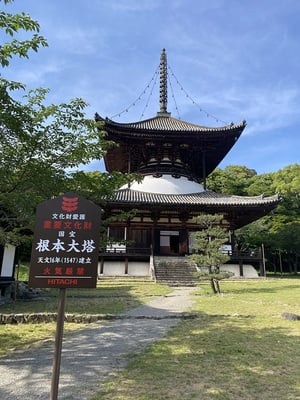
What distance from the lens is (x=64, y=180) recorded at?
24.8ft

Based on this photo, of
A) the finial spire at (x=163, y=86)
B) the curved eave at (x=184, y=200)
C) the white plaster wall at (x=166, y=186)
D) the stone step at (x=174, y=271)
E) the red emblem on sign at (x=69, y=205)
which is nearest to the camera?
the red emblem on sign at (x=69, y=205)

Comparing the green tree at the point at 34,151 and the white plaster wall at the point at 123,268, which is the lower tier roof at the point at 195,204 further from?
the green tree at the point at 34,151

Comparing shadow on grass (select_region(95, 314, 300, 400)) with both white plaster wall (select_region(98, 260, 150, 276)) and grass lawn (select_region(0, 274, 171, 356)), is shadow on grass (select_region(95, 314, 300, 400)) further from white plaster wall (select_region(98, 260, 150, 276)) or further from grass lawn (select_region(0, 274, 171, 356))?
white plaster wall (select_region(98, 260, 150, 276))

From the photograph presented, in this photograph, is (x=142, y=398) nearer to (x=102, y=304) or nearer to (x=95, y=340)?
(x=95, y=340)

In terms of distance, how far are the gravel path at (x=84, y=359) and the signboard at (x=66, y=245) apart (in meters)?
1.44

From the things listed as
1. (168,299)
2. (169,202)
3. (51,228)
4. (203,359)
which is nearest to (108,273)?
(169,202)

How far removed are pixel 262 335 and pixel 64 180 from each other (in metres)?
5.40

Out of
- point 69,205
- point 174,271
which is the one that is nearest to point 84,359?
point 69,205

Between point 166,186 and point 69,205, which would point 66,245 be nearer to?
point 69,205

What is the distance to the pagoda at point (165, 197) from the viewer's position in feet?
77.6

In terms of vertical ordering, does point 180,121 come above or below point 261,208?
above

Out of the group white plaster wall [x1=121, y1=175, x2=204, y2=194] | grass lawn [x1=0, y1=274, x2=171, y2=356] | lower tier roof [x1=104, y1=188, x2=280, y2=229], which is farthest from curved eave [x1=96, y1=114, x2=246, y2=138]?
grass lawn [x1=0, y1=274, x2=171, y2=356]

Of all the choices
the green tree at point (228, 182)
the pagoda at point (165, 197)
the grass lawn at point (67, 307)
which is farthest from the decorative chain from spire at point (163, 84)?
the grass lawn at point (67, 307)

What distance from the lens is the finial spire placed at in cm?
3394
